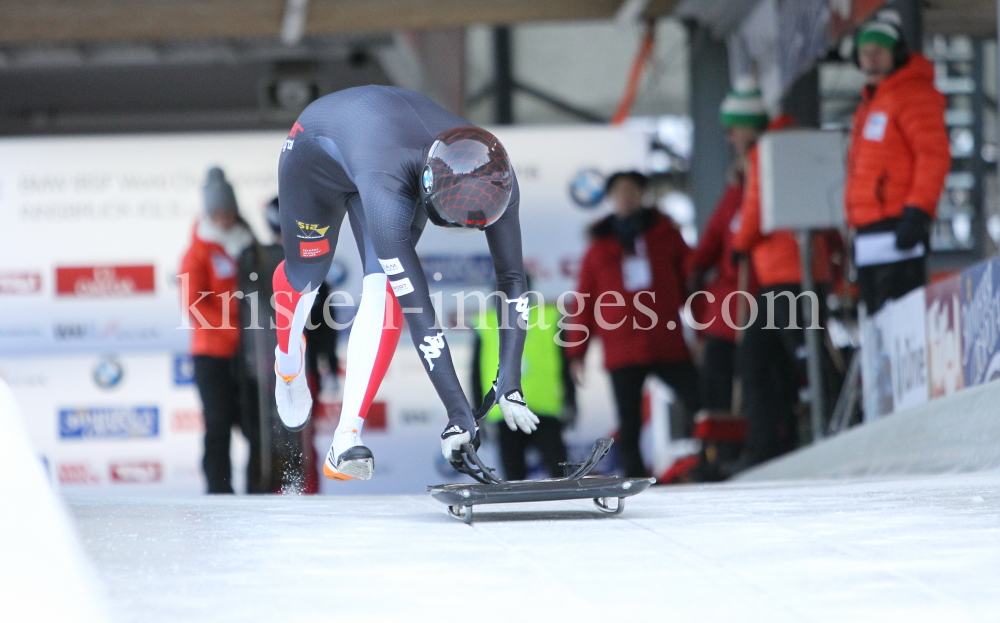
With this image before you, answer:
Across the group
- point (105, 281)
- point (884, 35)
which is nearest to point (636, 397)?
point (884, 35)

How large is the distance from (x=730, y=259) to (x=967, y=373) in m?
2.05

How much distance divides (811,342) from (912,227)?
118cm

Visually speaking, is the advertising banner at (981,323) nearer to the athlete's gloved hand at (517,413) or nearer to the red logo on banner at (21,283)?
the athlete's gloved hand at (517,413)

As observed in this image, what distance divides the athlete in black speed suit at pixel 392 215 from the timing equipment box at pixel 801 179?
294cm

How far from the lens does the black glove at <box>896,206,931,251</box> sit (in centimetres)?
542

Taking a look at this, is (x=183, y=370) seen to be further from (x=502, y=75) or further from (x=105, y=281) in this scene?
(x=502, y=75)

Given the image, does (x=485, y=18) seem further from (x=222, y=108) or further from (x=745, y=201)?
(x=222, y=108)

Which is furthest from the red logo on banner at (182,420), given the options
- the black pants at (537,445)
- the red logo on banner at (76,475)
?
the black pants at (537,445)

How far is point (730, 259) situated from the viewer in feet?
23.1

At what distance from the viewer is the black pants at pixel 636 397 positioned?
6930 mm

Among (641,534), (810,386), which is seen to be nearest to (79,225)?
(810,386)

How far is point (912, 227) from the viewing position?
5.42 metres

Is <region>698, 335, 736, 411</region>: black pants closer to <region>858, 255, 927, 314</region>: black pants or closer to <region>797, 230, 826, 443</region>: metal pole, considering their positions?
<region>797, 230, 826, 443</region>: metal pole

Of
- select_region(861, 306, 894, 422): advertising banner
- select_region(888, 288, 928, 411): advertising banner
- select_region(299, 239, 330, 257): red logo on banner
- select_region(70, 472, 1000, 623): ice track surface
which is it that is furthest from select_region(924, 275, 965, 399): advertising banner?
select_region(299, 239, 330, 257): red logo on banner
